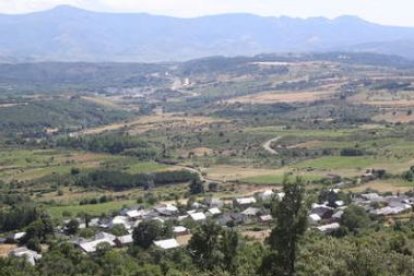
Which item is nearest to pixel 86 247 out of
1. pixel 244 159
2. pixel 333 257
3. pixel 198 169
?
pixel 333 257

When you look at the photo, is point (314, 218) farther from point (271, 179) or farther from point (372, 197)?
point (271, 179)

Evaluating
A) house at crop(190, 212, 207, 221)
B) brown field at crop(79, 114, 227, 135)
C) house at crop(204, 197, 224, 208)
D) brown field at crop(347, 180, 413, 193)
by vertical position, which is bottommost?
brown field at crop(79, 114, 227, 135)

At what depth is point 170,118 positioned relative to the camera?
186 m

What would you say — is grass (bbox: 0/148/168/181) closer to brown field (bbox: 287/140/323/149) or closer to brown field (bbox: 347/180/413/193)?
brown field (bbox: 287/140/323/149)

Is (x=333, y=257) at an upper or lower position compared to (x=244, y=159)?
upper

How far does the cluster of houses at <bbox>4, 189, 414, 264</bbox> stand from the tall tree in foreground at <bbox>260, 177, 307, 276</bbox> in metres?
24.0

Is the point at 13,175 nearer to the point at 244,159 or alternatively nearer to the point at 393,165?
the point at 244,159

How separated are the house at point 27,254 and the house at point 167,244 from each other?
9.63m

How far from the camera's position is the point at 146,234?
2495 inches

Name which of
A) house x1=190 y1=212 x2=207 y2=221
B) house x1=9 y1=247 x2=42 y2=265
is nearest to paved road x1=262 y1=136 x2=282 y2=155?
house x1=190 y1=212 x2=207 y2=221

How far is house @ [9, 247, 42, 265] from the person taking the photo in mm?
56981

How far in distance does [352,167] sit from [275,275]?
7124cm

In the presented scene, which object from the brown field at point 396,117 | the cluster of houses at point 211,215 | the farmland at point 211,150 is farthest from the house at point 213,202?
the brown field at point 396,117

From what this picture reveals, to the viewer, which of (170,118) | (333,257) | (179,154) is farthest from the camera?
(170,118)
